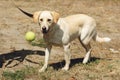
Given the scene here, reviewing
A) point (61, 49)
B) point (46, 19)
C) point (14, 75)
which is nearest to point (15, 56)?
point (61, 49)

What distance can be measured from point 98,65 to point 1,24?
15.3 feet

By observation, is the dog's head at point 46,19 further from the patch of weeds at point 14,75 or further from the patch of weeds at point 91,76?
the patch of weeds at point 91,76

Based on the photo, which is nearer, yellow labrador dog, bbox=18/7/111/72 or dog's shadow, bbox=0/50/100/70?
yellow labrador dog, bbox=18/7/111/72

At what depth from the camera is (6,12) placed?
13.7 m

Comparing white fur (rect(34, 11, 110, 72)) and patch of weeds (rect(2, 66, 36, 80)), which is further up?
white fur (rect(34, 11, 110, 72))

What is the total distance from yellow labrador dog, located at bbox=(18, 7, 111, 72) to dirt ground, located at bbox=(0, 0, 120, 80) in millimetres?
416

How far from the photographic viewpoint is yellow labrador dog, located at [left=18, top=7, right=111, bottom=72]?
23.6 ft

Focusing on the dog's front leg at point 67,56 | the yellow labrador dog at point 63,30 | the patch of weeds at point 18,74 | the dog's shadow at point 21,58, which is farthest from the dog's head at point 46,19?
the dog's shadow at point 21,58

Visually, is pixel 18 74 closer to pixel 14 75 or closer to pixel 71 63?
pixel 14 75

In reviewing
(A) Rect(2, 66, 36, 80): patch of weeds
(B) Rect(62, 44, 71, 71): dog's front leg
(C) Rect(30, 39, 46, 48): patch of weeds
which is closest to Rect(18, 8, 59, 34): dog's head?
(B) Rect(62, 44, 71, 71): dog's front leg

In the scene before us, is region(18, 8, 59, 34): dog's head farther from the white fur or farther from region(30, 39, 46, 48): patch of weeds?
region(30, 39, 46, 48): patch of weeds

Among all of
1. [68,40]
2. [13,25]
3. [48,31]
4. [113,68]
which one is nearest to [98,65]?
[113,68]

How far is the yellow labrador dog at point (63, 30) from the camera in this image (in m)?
7.18

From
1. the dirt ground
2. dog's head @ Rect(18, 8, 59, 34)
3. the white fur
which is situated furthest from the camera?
the dirt ground
